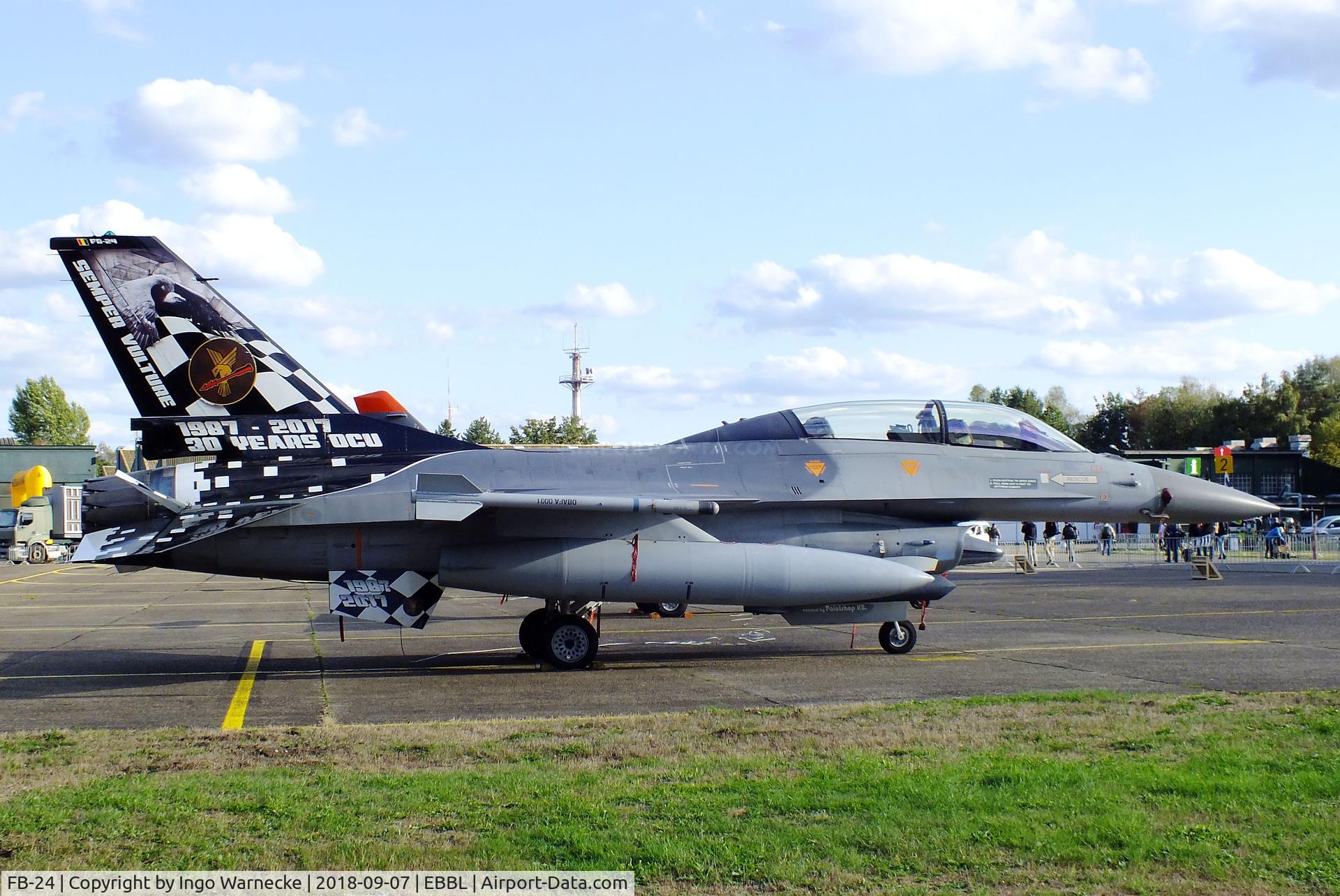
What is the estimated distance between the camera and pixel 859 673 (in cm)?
1253

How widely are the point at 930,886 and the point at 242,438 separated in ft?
32.2

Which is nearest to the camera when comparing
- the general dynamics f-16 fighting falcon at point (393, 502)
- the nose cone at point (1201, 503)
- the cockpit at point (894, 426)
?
the general dynamics f-16 fighting falcon at point (393, 502)

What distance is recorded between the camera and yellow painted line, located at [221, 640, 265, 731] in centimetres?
976

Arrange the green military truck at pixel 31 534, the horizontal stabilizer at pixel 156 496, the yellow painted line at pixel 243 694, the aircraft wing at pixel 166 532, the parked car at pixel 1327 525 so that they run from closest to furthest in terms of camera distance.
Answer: the yellow painted line at pixel 243 694
the aircraft wing at pixel 166 532
the horizontal stabilizer at pixel 156 496
the green military truck at pixel 31 534
the parked car at pixel 1327 525

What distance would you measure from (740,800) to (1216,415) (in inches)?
3289

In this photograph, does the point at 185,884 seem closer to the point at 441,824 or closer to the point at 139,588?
the point at 441,824

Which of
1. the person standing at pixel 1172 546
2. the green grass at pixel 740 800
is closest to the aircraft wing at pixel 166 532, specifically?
the green grass at pixel 740 800

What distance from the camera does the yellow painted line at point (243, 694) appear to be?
9.76 m

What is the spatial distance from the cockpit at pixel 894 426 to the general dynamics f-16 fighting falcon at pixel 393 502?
0.59m

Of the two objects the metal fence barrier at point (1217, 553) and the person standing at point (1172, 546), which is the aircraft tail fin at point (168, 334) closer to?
the metal fence barrier at point (1217, 553)

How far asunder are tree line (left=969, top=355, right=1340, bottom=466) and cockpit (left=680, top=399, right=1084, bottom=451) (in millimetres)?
58129

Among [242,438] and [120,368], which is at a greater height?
[120,368]

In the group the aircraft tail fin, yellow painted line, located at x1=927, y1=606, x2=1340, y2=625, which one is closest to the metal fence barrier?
yellow painted line, located at x1=927, y1=606, x2=1340, y2=625

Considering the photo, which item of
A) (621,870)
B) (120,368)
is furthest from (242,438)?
(621,870)
